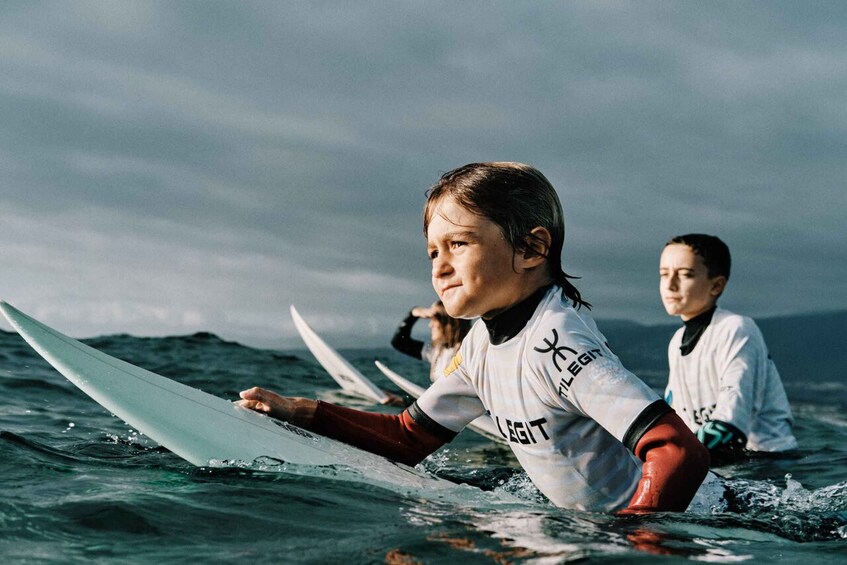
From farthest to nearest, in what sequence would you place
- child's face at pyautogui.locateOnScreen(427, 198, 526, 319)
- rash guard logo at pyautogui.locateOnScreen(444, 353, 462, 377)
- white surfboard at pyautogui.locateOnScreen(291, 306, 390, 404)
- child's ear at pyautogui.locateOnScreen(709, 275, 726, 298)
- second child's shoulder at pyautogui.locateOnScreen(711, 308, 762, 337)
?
white surfboard at pyautogui.locateOnScreen(291, 306, 390, 404) → child's ear at pyautogui.locateOnScreen(709, 275, 726, 298) → second child's shoulder at pyautogui.locateOnScreen(711, 308, 762, 337) → rash guard logo at pyautogui.locateOnScreen(444, 353, 462, 377) → child's face at pyautogui.locateOnScreen(427, 198, 526, 319)

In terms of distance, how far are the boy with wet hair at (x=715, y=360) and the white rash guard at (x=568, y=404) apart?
10.4ft

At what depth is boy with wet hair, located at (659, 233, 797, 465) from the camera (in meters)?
6.18

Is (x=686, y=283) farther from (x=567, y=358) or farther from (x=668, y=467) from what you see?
(x=668, y=467)

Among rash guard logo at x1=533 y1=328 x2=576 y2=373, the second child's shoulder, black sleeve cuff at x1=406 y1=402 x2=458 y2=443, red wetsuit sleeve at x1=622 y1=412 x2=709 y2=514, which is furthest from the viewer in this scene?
the second child's shoulder

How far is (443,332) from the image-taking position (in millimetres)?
8766

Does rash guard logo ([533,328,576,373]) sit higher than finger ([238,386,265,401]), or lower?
higher

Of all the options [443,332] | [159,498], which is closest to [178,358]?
[443,332]

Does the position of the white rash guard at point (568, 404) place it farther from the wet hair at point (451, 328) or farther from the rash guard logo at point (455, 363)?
the wet hair at point (451, 328)

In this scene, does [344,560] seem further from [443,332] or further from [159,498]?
[443,332]

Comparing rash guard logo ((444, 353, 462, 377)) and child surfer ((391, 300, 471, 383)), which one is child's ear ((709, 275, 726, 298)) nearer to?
child surfer ((391, 300, 471, 383))

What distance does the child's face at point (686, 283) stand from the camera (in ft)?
21.1

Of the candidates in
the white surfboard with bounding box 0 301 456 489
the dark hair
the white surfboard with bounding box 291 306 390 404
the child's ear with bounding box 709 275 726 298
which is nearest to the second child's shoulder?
the child's ear with bounding box 709 275 726 298

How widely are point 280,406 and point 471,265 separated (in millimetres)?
1289

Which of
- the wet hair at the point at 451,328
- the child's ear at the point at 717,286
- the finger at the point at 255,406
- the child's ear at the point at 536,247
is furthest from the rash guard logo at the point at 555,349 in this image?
the wet hair at the point at 451,328
